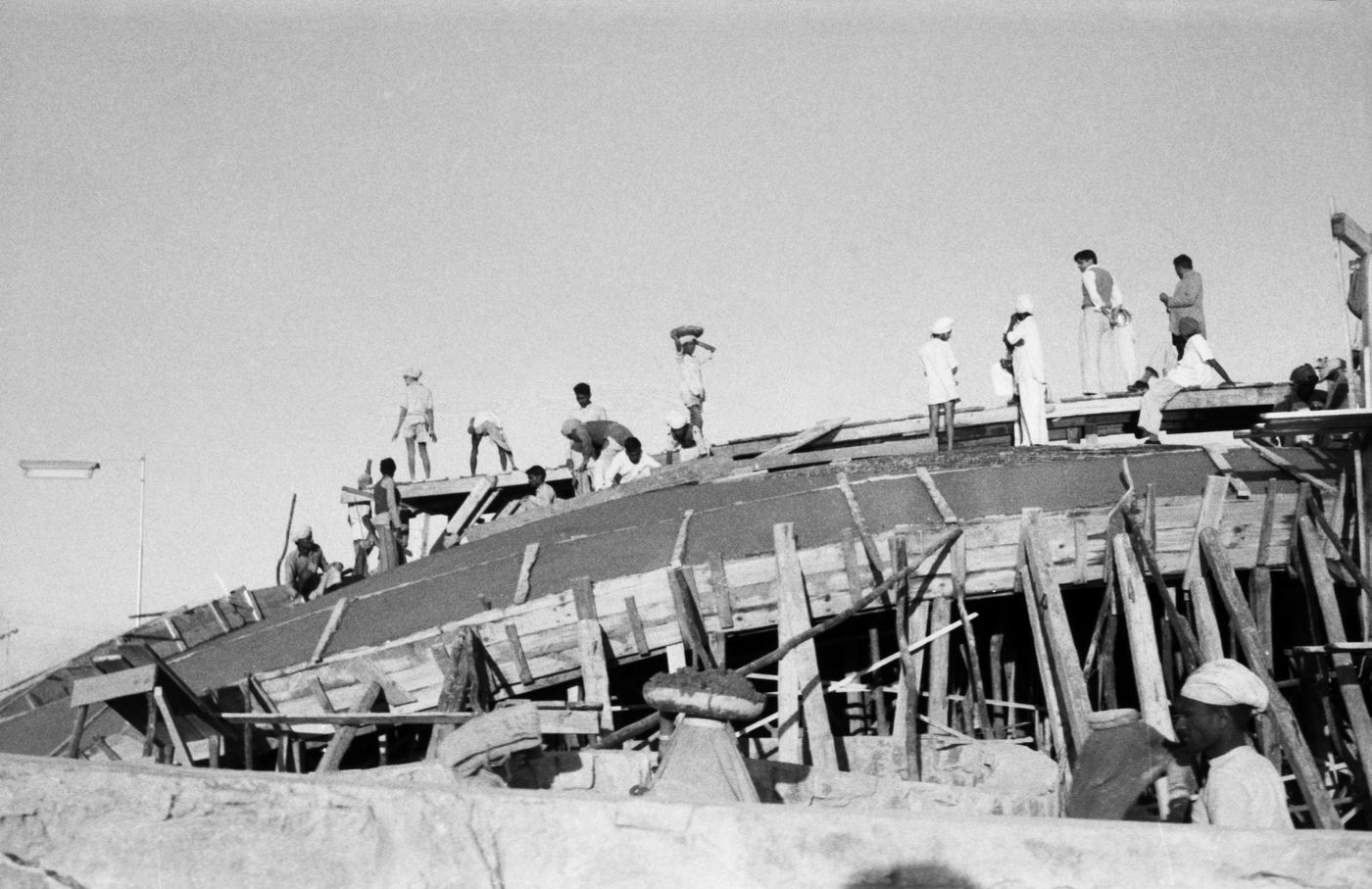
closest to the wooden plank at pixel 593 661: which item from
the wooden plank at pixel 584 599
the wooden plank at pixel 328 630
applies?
the wooden plank at pixel 584 599

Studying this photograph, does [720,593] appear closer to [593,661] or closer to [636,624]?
[636,624]

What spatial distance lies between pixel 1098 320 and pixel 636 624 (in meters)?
7.51

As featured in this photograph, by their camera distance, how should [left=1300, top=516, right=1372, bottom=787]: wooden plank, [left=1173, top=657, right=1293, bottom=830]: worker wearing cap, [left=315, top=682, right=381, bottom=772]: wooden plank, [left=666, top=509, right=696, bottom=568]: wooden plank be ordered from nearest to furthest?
1. [left=1173, top=657, right=1293, bottom=830]: worker wearing cap
2. [left=315, top=682, right=381, bottom=772]: wooden plank
3. [left=1300, top=516, right=1372, bottom=787]: wooden plank
4. [left=666, top=509, right=696, bottom=568]: wooden plank

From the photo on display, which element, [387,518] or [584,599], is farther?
[387,518]

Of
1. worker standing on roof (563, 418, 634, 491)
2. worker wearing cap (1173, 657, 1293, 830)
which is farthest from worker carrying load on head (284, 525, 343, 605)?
worker wearing cap (1173, 657, 1293, 830)

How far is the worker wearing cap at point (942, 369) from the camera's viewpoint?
13.5 m

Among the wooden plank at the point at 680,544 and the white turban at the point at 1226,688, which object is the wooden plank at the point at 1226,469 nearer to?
the wooden plank at the point at 680,544

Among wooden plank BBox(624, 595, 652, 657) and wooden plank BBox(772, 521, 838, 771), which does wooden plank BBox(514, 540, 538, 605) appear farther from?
wooden plank BBox(772, 521, 838, 771)

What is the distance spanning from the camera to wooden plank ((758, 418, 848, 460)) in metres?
14.8

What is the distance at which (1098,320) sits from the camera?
1422 cm

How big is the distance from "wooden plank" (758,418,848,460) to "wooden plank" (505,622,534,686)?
5886 millimetres

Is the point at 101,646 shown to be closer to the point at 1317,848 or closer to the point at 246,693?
the point at 246,693

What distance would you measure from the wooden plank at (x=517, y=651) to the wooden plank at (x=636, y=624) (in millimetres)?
786

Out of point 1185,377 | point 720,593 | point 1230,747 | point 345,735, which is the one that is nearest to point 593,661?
point 720,593
